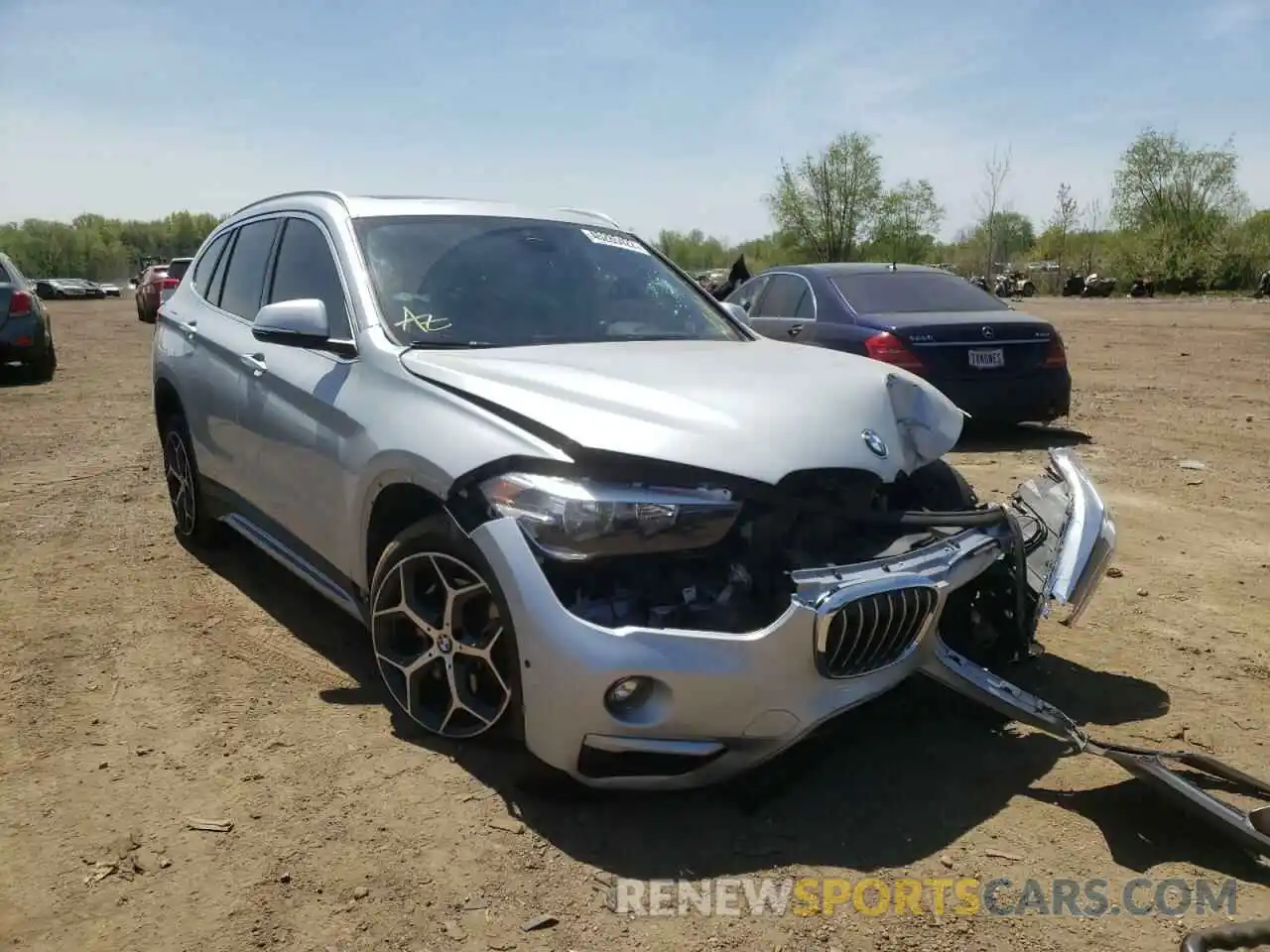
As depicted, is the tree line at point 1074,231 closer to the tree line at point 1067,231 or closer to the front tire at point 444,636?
the tree line at point 1067,231

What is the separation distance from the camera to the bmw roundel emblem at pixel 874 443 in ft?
10.1

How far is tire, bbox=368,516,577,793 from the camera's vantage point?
2932 mm

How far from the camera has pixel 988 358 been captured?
327 inches

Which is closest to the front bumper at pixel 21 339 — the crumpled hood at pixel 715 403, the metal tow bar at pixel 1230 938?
the crumpled hood at pixel 715 403

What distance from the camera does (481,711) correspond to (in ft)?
10.1

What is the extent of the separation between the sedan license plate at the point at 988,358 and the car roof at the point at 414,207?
172 inches

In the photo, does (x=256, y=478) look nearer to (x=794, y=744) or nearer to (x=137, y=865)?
(x=137, y=865)

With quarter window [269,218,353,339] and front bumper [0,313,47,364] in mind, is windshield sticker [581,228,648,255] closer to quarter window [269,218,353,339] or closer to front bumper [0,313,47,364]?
quarter window [269,218,353,339]

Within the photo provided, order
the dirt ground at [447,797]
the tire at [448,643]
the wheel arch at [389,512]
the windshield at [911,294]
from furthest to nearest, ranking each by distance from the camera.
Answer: the windshield at [911,294], the wheel arch at [389,512], the tire at [448,643], the dirt ground at [447,797]

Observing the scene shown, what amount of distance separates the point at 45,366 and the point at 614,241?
11850mm

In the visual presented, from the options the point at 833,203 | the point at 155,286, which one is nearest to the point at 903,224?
the point at 833,203

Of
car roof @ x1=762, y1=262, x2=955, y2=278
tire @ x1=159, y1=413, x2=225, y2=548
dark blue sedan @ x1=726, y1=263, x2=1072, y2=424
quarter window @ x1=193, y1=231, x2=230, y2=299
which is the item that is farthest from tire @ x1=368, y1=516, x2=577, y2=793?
car roof @ x1=762, y1=262, x2=955, y2=278

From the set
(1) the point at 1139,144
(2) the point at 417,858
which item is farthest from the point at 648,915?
(1) the point at 1139,144

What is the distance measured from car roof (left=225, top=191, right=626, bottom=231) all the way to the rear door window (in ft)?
0.47
